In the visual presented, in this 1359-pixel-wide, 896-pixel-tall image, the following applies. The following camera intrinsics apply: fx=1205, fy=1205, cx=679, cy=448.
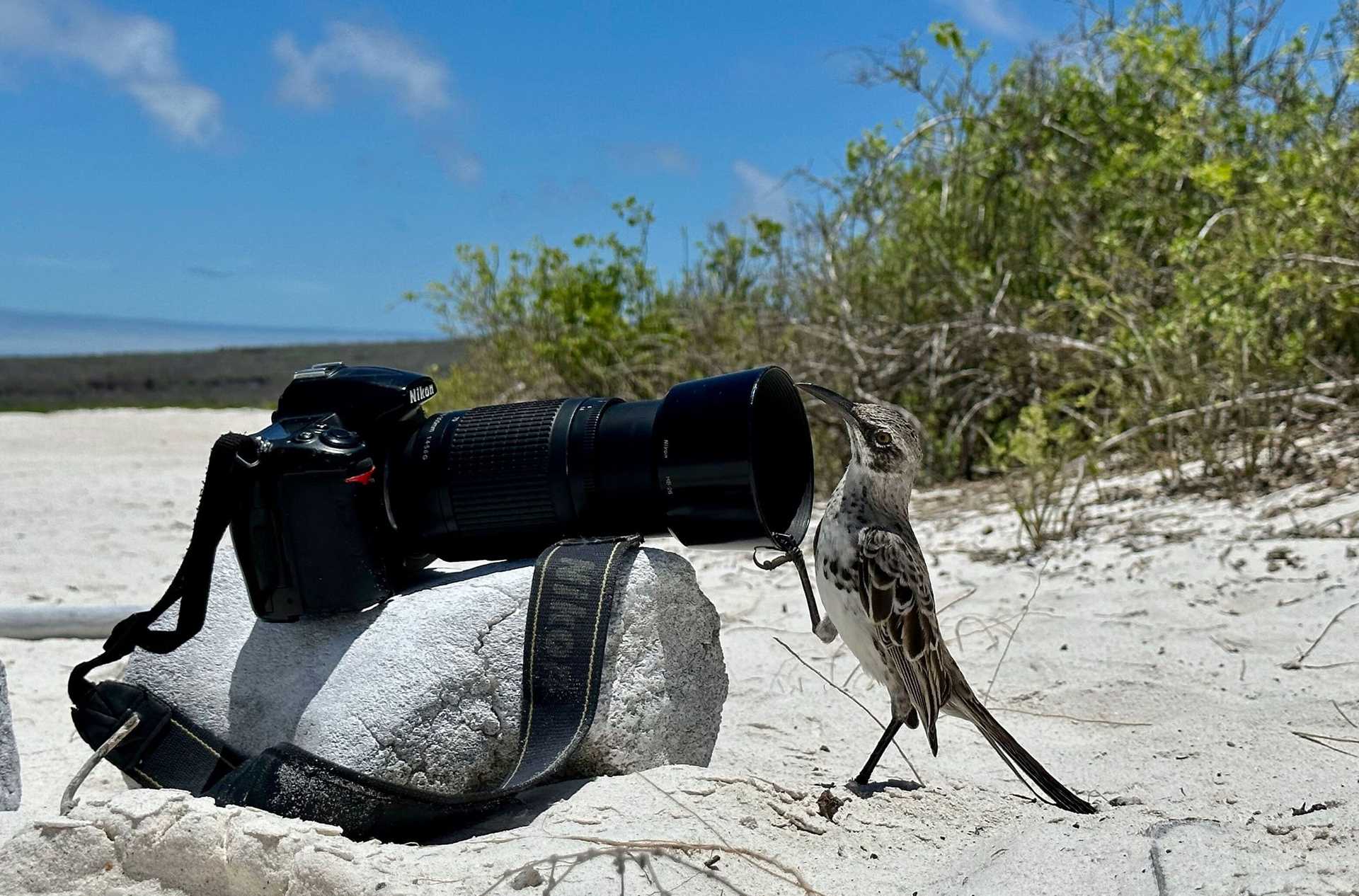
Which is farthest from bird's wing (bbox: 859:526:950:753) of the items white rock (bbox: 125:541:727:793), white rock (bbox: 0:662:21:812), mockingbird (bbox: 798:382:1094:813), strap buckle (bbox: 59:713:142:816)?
white rock (bbox: 0:662:21:812)

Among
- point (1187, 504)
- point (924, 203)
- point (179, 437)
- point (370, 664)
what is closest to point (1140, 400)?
point (1187, 504)

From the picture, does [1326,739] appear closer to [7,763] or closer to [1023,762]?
[1023,762]

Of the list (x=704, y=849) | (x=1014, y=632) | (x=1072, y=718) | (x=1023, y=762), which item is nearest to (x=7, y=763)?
(x=704, y=849)

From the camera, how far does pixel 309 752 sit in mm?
2217

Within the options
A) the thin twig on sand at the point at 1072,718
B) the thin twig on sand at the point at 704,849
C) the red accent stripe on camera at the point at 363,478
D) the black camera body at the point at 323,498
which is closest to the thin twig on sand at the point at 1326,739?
the thin twig on sand at the point at 1072,718

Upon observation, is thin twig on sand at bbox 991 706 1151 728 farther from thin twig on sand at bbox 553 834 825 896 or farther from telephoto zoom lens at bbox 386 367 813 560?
thin twig on sand at bbox 553 834 825 896

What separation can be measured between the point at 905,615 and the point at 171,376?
2996 cm

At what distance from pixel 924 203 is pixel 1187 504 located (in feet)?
10.4

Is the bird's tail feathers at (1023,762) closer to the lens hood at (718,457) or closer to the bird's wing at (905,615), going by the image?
the bird's wing at (905,615)

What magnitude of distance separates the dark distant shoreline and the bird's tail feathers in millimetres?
17864

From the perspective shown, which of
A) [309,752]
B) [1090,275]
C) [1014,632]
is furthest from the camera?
[1090,275]

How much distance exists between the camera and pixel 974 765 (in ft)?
9.46

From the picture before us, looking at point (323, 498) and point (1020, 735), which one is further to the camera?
point (1020, 735)

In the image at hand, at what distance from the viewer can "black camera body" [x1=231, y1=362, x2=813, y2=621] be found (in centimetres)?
234
